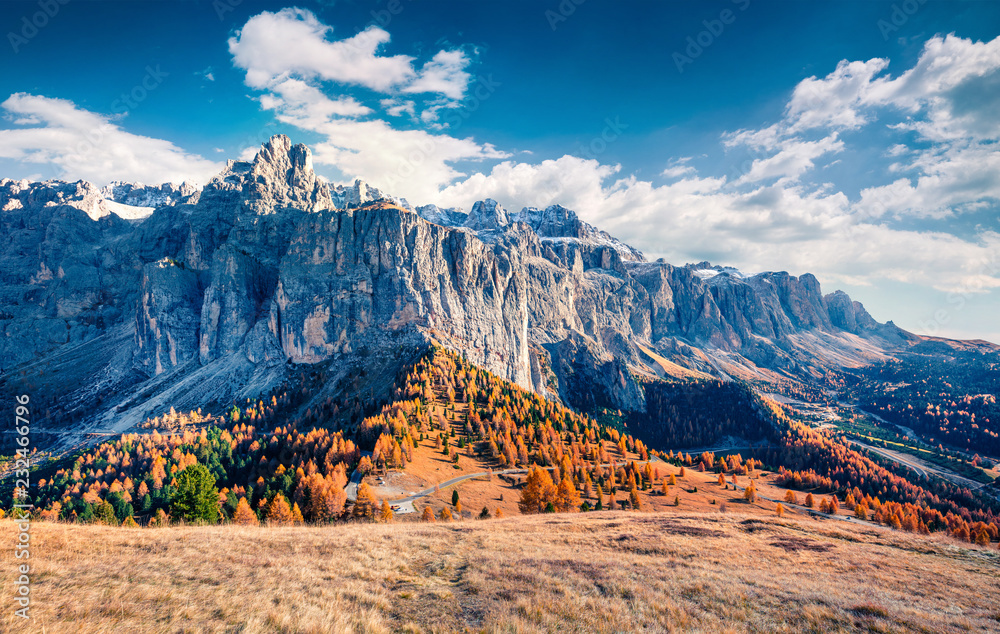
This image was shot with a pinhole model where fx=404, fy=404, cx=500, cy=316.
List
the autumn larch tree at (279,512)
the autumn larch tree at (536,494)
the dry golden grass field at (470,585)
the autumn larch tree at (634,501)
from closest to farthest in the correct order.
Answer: the dry golden grass field at (470,585) < the autumn larch tree at (279,512) < the autumn larch tree at (536,494) < the autumn larch tree at (634,501)

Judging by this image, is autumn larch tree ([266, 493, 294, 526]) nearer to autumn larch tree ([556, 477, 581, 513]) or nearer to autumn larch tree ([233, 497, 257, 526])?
autumn larch tree ([233, 497, 257, 526])

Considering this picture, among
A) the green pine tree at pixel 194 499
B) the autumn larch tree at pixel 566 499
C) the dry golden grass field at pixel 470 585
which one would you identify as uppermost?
the dry golden grass field at pixel 470 585

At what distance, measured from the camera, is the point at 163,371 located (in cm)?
18125

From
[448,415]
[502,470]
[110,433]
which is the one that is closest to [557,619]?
[502,470]

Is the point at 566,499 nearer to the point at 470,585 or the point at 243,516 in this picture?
the point at 243,516

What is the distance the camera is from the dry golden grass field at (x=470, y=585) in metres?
11.2

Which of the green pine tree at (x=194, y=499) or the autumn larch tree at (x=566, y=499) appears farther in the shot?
the autumn larch tree at (x=566, y=499)

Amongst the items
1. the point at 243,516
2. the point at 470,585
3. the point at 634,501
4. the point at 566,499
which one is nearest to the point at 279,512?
the point at 243,516

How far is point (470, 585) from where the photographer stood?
16.2m

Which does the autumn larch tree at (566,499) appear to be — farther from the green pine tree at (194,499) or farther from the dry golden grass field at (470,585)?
the green pine tree at (194,499)

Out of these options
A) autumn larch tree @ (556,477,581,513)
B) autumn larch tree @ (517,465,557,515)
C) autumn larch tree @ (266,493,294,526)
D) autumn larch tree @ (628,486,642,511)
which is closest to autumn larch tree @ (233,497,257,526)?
autumn larch tree @ (266,493,294,526)

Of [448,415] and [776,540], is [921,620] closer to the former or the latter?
[776,540]

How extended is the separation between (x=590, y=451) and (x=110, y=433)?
16559cm

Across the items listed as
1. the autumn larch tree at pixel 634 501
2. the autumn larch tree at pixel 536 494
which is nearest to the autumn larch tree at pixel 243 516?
the autumn larch tree at pixel 536 494
